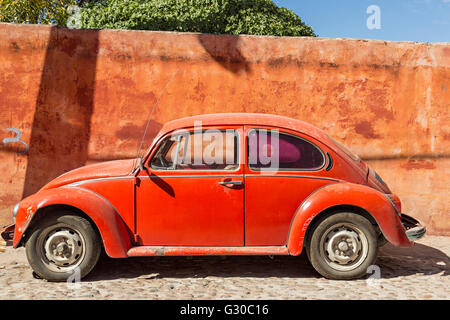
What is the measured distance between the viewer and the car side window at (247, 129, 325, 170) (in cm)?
458

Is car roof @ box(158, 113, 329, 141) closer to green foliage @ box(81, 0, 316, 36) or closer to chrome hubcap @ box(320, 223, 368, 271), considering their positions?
chrome hubcap @ box(320, 223, 368, 271)

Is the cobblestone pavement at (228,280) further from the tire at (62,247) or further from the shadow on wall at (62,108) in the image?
the shadow on wall at (62,108)

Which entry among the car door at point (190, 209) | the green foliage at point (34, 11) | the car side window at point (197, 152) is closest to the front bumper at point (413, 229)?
the car door at point (190, 209)

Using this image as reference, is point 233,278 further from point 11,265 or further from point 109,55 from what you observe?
point 109,55

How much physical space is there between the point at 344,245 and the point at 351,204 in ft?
1.40

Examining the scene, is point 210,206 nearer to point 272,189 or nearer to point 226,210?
point 226,210

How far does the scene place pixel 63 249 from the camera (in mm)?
4398

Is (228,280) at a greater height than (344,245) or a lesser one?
lesser

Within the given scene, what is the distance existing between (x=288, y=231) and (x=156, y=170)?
1.48 metres

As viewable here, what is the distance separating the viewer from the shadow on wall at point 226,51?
6.87 meters

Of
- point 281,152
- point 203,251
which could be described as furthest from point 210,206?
point 281,152

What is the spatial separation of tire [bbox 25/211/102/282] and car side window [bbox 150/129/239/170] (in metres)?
0.95

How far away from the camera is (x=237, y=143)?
462 cm
